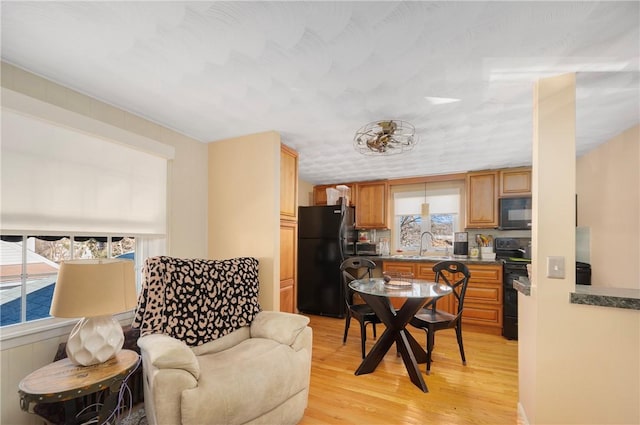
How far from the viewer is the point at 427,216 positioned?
4.86m

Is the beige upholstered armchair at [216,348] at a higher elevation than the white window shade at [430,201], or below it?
below

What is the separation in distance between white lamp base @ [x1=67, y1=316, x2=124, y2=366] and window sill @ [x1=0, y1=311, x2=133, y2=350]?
0.44 metres

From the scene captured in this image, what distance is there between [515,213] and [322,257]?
9.37ft

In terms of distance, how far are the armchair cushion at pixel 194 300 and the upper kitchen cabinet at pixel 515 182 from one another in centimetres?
382

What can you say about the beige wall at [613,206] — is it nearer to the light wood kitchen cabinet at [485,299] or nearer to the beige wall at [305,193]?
the light wood kitchen cabinet at [485,299]

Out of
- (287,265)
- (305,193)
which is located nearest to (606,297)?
(287,265)

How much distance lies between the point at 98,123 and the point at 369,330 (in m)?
3.65

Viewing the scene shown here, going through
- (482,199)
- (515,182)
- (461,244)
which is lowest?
(461,244)

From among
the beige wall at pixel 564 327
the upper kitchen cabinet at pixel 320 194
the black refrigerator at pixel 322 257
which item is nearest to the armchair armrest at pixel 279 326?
the beige wall at pixel 564 327

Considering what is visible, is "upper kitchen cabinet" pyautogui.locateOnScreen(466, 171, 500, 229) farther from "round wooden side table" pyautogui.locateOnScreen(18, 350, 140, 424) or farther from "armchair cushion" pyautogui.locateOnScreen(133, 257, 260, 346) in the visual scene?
"round wooden side table" pyautogui.locateOnScreen(18, 350, 140, 424)

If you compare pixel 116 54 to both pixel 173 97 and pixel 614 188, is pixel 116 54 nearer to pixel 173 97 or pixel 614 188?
pixel 173 97

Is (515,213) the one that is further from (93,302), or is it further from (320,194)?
(93,302)

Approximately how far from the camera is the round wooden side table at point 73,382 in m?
1.35

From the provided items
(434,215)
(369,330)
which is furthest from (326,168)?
(369,330)
